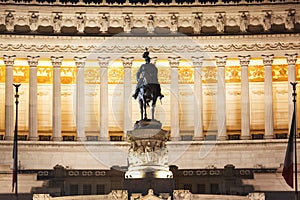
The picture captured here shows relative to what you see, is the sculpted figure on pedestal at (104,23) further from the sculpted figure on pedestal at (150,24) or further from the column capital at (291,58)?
the column capital at (291,58)

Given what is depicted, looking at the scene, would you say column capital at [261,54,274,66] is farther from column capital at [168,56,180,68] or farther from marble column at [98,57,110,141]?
marble column at [98,57,110,141]

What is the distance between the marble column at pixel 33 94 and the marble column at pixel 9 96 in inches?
83.3

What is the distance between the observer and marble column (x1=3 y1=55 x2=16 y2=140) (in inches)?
4690

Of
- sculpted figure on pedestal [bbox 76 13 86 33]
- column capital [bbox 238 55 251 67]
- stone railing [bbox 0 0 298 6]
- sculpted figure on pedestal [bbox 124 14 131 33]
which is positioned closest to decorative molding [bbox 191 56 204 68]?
column capital [bbox 238 55 251 67]

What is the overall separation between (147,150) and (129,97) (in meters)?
43.6

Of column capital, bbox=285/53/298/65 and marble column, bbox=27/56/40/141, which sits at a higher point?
column capital, bbox=285/53/298/65

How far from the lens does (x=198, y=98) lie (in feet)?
405

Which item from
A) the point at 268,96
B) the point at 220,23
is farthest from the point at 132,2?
the point at 268,96

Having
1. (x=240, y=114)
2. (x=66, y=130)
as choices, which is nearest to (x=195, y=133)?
(x=240, y=114)

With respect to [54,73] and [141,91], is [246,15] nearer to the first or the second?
[54,73]

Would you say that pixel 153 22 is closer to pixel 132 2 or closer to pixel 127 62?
pixel 132 2

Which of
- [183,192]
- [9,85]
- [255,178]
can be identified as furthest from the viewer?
[9,85]

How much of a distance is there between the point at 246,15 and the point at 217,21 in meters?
3.55

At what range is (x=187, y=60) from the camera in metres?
125
